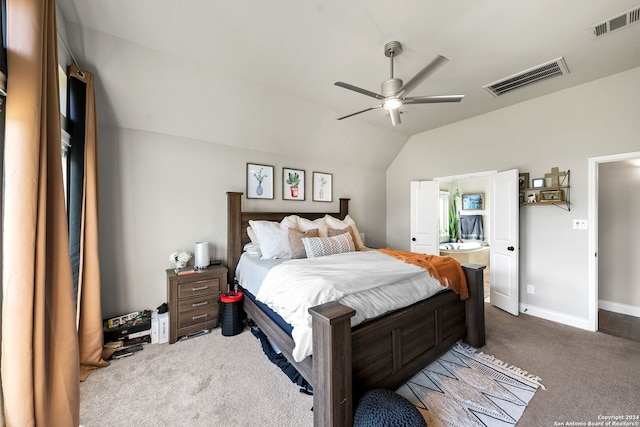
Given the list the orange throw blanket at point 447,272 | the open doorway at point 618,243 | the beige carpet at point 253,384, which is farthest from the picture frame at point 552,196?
the orange throw blanket at point 447,272

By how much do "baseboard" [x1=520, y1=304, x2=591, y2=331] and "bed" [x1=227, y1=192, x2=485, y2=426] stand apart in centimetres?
156

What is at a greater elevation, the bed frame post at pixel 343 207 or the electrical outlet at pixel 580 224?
the bed frame post at pixel 343 207

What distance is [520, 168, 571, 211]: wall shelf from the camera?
3150 millimetres

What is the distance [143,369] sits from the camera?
7.24 ft

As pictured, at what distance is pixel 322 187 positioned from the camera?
4488mm

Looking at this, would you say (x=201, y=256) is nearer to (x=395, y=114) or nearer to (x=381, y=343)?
(x=381, y=343)

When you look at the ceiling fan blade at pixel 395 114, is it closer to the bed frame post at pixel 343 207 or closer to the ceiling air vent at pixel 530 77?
the ceiling air vent at pixel 530 77

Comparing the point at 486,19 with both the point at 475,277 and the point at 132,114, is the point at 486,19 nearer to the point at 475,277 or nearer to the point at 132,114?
the point at 475,277

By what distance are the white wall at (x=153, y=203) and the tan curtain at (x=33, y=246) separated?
1.78m

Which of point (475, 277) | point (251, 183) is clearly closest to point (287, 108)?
point (251, 183)

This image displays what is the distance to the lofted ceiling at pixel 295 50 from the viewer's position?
192cm

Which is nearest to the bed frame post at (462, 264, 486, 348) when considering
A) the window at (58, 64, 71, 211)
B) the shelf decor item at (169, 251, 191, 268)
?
the shelf decor item at (169, 251, 191, 268)

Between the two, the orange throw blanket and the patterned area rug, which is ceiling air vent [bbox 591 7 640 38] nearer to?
the orange throw blanket

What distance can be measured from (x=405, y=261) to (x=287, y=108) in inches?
102
